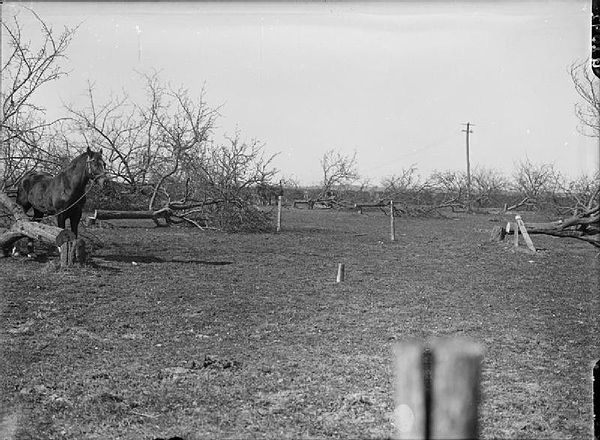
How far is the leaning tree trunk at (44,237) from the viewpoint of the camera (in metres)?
8.87

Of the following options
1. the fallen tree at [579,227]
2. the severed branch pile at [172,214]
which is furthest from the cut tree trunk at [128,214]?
the fallen tree at [579,227]

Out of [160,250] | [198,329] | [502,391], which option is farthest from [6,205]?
[502,391]

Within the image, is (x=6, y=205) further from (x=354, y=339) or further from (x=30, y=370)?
(x=354, y=339)

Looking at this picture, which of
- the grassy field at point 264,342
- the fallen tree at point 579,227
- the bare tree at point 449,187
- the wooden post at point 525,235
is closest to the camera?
the grassy field at point 264,342

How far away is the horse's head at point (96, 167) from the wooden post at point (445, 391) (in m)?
9.21

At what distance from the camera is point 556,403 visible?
3.98 metres

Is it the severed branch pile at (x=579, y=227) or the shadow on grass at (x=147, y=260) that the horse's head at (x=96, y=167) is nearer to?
the shadow on grass at (x=147, y=260)

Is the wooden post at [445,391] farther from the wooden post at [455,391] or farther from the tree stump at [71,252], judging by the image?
the tree stump at [71,252]

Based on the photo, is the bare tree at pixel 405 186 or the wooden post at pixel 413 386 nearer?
the wooden post at pixel 413 386

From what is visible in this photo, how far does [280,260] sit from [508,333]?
20.8 ft

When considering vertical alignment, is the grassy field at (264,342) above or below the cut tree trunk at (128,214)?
below

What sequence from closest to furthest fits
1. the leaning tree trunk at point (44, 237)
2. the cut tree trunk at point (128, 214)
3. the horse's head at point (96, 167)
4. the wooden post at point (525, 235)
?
1. the leaning tree trunk at point (44, 237)
2. the horse's head at point (96, 167)
3. the wooden post at point (525, 235)
4. the cut tree trunk at point (128, 214)

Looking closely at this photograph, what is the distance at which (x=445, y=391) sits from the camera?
166 centimetres

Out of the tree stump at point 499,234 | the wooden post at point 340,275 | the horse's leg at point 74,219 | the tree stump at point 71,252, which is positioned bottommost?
the wooden post at point 340,275
